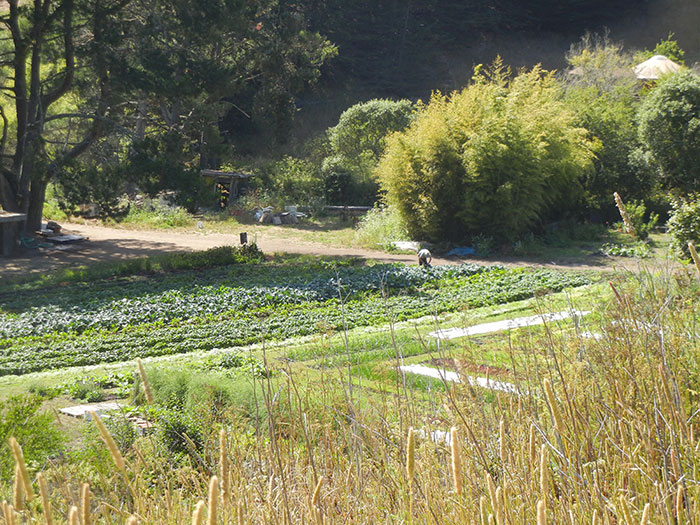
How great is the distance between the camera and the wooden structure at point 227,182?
28844 millimetres

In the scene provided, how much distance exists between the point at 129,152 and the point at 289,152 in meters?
18.2

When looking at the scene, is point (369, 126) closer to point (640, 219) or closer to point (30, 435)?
point (640, 219)

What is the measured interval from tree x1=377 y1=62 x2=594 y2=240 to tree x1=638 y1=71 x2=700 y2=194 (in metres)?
3.05

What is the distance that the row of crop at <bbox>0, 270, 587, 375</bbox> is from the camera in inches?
366

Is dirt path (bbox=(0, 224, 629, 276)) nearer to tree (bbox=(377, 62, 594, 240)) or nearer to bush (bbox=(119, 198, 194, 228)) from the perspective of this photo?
bush (bbox=(119, 198, 194, 228))

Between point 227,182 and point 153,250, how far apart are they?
36.6 feet

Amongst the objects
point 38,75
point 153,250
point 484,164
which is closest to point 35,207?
point 38,75

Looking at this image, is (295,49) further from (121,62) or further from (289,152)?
(121,62)

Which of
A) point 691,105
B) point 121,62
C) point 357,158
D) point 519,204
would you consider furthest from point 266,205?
point 691,105

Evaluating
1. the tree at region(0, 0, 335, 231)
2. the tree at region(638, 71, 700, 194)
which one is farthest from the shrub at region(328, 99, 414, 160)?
the tree at region(638, 71, 700, 194)

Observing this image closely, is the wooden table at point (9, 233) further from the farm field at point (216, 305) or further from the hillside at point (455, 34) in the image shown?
the hillside at point (455, 34)

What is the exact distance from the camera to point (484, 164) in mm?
17016

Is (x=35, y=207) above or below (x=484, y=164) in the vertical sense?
below

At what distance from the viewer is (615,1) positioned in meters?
46.5
